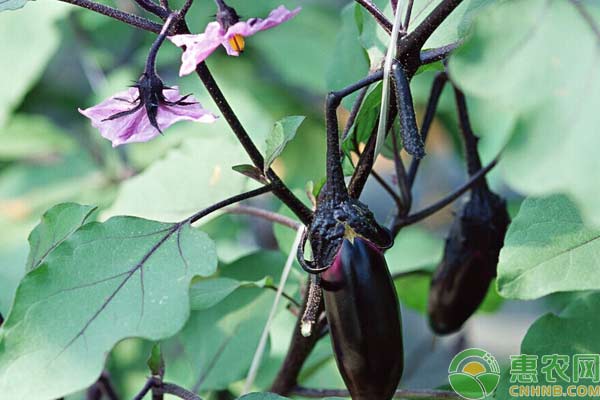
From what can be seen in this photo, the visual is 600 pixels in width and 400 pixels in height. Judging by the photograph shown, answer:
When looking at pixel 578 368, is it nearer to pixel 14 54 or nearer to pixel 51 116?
pixel 14 54

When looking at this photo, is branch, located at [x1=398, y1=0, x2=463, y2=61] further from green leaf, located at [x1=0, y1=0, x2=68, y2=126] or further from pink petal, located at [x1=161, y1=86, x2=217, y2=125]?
green leaf, located at [x1=0, y1=0, x2=68, y2=126]

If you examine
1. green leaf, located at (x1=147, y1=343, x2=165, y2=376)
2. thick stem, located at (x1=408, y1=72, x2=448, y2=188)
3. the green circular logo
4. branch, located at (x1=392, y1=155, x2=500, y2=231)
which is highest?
thick stem, located at (x1=408, y1=72, x2=448, y2=188)

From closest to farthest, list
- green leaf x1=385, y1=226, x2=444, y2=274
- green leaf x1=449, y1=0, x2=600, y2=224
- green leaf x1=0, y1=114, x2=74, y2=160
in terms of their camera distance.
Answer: green leaf x1=449, y1=0, x2=600, y2=224 < green leaf x1=385, y1=226, x2=444, y2=274 < green leaf x1=0, y1=114, x2=74, y2=160

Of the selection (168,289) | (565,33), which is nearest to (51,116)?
(168,289)

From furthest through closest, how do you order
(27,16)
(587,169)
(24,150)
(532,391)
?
(24,150) < (27,16) < (532,391) < (587,169)

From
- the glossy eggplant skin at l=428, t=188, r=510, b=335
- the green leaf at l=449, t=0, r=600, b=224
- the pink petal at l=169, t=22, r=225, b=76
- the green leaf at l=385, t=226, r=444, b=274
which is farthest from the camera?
the green leaf at l=385, t=226, r=444, b=274

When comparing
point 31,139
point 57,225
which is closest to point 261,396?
point 57,225

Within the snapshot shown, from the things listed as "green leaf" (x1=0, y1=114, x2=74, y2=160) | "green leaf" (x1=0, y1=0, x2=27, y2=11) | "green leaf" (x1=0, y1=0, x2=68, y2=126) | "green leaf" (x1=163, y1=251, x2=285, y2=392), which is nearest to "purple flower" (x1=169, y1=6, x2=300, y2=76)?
"green leaf" (x1=0, y1=0, x2=27, y2=11)

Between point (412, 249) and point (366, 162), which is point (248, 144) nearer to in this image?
point (366, 162)
